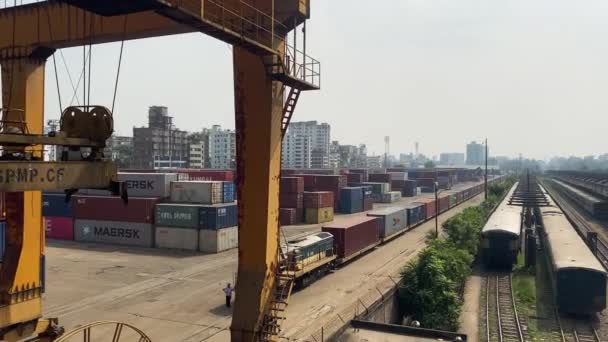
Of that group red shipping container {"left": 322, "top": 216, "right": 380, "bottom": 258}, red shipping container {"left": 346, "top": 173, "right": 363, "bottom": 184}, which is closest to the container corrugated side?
red shipping container {"left": 322, "top": 216, "right": 380, "bottom": 258}

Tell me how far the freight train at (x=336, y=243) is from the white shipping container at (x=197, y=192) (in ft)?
35.5

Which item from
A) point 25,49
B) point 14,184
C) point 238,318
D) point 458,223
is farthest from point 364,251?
point 14,184

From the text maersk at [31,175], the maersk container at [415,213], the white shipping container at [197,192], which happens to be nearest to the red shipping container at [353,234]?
the white shipping container at [197,192]

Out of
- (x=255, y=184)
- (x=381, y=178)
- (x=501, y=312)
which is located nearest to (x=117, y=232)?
(x=255, y=184)

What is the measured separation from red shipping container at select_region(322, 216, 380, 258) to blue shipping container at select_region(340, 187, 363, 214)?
26.5m

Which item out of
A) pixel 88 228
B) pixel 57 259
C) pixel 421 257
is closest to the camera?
pixel 421 257

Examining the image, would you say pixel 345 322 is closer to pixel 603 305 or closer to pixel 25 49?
pixel 603 305

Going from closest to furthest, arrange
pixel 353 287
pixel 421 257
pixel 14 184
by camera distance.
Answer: pixel 14 184 < pixel 421 257 < pixel 353 287

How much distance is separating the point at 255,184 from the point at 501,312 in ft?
61.3

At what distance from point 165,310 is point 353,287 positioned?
10788 mm

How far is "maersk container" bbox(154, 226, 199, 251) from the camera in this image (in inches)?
1497

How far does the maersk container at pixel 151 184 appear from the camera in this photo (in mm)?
41156

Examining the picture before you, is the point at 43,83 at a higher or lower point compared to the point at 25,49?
lower

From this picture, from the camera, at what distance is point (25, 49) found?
17500 mm
